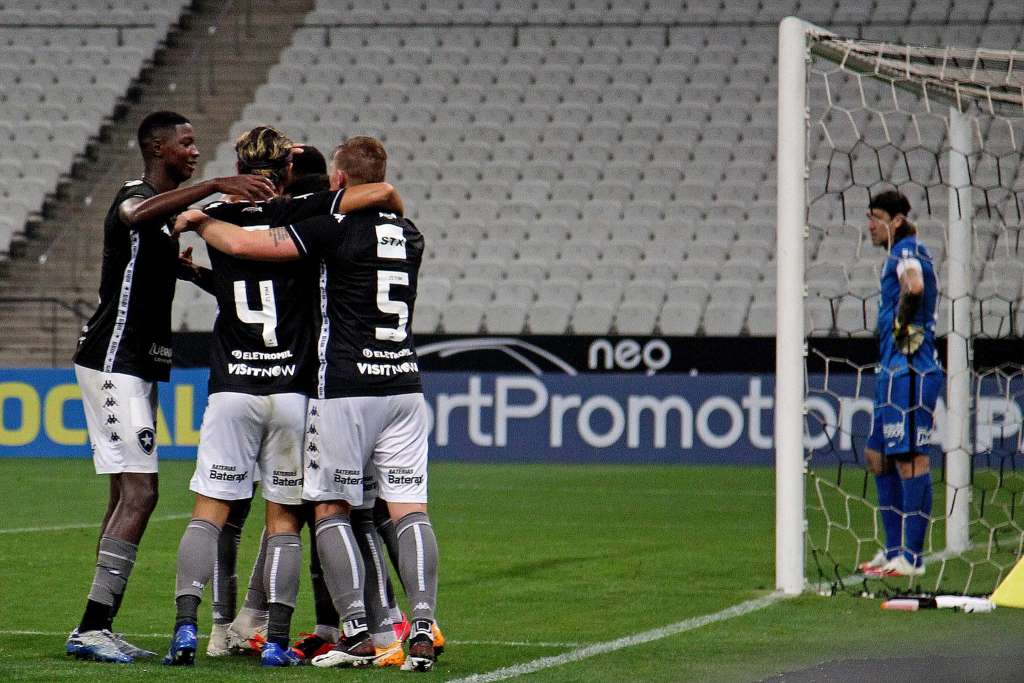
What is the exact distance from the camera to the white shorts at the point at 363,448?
5.33m

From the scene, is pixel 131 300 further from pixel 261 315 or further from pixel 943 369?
pixel 943 369

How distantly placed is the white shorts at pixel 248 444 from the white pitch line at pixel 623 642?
0.94 m

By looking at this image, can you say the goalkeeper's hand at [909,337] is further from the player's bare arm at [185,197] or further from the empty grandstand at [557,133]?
the empty grandstand at [557,133]

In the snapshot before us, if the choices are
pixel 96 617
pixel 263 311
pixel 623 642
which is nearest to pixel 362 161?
pixel 263 311

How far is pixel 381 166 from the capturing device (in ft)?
17.9

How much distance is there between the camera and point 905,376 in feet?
27.1

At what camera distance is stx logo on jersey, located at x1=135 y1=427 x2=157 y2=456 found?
5.66 m

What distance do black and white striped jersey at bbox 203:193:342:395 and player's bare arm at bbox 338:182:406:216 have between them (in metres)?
0.06

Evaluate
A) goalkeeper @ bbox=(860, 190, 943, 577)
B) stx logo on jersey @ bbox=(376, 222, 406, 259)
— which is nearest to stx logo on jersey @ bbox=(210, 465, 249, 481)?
stx logo on jersey @ bbox=(376, 222, 406, 259)

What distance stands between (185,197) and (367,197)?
0.67 metres

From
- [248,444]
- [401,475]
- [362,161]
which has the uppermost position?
[362,161]

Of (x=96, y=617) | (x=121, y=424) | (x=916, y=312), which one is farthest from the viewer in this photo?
(x=916, y=312)

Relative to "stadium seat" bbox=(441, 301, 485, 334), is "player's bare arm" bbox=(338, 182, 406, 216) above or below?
below

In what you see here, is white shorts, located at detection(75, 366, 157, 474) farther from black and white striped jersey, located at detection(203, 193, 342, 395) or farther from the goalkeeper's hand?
the goalkeeper's hand
